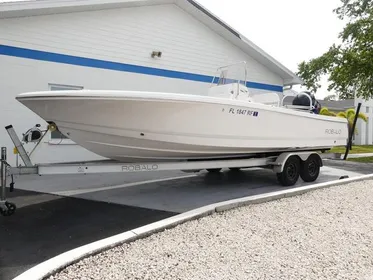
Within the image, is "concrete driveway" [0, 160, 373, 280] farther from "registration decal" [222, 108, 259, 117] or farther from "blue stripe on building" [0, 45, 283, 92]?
"blue stripe on building" [0, 45, 283, 92]

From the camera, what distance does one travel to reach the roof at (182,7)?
274 inches

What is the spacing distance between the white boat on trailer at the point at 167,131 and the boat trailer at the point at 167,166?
12 millimetres

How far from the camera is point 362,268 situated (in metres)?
2.68

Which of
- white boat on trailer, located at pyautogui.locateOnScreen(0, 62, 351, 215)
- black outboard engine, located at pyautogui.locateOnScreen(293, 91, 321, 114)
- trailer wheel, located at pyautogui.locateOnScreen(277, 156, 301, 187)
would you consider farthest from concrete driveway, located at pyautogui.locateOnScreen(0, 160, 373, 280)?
black outboard engine, located at pyautogui.locateOnScreen(293, 91, 321, 114)

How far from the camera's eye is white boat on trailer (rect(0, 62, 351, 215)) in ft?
13.5

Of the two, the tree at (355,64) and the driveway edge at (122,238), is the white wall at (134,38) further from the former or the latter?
the driveway edge at (122,238)

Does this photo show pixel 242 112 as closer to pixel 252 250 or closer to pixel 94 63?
pixel 252 250

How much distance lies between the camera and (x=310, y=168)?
6711 mm

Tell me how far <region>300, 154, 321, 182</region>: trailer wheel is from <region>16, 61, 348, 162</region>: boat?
0.71 m

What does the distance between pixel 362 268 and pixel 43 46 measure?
25.3 ft

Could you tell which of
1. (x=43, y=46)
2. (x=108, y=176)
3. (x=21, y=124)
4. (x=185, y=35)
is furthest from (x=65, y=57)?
(x=185, y=35)

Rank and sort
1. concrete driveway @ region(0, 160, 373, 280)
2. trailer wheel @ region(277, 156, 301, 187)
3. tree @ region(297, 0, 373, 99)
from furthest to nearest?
tree @ region(297, 0, 373, 99), trailer wheel @ region(277, 156, 301, 187), concrete driveway @ region(0, 160, 373, 280)

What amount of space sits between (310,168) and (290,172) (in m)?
0.70

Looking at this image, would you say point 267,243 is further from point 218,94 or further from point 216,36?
point 216,36
